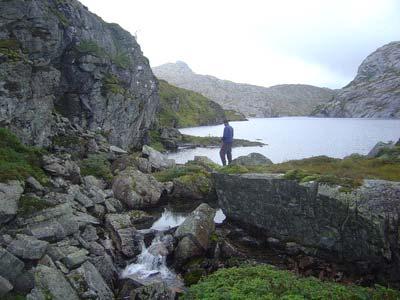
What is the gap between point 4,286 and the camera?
12.8 metres

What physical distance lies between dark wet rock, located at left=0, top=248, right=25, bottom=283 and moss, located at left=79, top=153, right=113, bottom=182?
1730cm

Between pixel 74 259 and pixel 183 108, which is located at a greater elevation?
pixel 183 108

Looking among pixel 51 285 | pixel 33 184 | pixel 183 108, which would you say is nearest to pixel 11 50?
pixel 33 184

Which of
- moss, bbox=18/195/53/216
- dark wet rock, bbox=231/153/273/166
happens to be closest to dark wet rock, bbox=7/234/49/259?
moss, bbox=18/195/53/216

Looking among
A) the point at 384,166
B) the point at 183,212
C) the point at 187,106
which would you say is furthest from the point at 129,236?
the point at 187,106

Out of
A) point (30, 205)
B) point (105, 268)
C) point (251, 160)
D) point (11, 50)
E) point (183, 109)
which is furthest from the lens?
point (183, 109)

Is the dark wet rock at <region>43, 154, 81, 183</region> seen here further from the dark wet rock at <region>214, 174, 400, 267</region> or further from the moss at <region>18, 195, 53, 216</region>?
the dark wet rock at <region>214, 174, 400, 267</region>

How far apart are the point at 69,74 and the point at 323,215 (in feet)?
142

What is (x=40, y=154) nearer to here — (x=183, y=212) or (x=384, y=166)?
(x=183, y=212)

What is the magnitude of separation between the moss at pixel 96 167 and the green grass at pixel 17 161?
7.26 meters

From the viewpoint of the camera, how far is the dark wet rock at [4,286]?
501 inches

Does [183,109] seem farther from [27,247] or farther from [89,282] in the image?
[27,247]

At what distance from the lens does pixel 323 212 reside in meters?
18.2

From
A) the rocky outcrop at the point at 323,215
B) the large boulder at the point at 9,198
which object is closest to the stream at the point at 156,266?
the rocky outcrop at the point at 323,215
